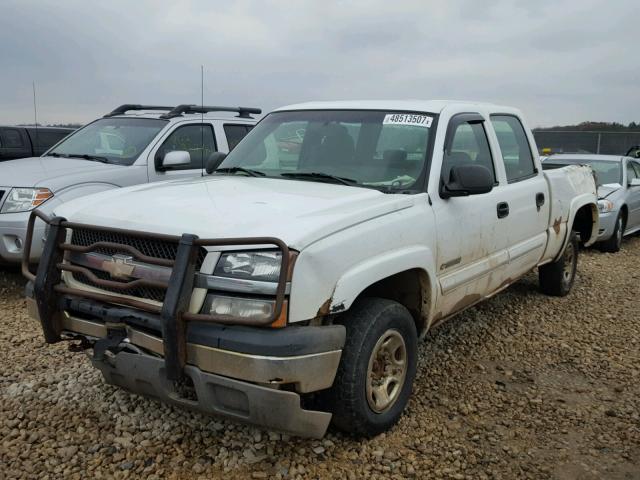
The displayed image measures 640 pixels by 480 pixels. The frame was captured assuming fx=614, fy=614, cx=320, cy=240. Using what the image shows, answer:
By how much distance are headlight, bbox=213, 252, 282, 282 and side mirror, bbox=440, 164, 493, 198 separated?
1.49 meters

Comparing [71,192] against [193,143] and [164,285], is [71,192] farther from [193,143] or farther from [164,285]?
[164,285]

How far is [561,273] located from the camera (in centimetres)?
630

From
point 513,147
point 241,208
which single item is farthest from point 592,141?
point 241,208

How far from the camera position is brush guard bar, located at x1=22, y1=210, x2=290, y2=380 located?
2.70 m

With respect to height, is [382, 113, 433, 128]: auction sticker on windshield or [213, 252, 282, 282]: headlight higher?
[382, 113, 433, 128]: auction sticker on windshield

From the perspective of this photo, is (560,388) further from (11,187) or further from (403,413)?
(11,187)

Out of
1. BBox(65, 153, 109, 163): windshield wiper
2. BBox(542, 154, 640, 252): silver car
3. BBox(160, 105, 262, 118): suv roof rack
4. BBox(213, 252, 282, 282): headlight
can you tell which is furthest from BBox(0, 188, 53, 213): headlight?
BBox(542, 154, 640, 252): silver car

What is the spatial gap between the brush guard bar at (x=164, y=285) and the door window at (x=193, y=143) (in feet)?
12.3

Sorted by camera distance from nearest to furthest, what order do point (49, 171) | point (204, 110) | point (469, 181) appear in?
point (469, 181)
point (49, 171)
point (204, 110)

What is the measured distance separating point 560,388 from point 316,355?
7.46 ft

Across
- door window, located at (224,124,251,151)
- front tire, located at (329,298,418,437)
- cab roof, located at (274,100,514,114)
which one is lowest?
front tire, located at (329,298,418,437)

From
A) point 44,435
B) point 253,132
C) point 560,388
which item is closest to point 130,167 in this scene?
point 253,132

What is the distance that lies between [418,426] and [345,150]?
185 cm

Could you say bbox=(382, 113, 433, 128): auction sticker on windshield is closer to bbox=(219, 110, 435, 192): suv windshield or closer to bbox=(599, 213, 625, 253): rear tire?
bbox=(219, 110, 435, 192): suv windshield
